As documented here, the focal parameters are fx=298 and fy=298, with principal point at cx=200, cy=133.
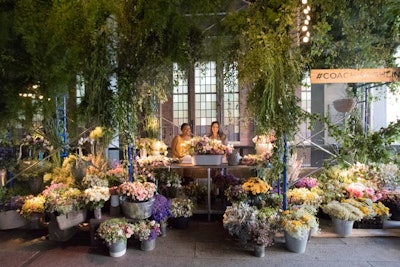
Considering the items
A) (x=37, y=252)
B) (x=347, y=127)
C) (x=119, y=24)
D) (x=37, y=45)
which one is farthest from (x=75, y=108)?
(x=347, y=127)

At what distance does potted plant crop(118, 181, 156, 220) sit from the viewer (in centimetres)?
310

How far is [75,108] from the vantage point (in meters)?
2.97

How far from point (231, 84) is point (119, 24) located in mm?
1243

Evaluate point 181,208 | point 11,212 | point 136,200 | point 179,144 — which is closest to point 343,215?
point 181,208

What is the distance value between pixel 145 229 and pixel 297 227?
1.52m

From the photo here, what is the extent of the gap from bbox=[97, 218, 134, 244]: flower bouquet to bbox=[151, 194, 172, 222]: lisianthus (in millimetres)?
342

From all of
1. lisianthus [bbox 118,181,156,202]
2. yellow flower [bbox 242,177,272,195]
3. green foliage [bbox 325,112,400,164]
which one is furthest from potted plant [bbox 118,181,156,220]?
green foliage [bbox 325,112,400,164]

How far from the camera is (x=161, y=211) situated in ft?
10.9

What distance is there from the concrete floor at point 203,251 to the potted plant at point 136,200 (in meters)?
0.38

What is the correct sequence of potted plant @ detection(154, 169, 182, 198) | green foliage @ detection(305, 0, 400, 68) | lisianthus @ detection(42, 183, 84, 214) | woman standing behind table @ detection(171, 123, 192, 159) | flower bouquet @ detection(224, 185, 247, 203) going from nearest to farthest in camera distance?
1. green foliage @ detection(305, 0, 400, 68)
2. lisianthus @ detection(42, 183, 84, 214)
3. flower bouquet @ detection(224, 185, 247, 203)
4. potted plant @ detection(154, 169, 182, 198)
5. woman standing behind table @ detection(171, 123, 192, 159)

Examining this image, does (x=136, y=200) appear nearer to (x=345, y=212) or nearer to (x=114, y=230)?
(x=114, y=230)

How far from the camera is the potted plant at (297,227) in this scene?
2.95 metres

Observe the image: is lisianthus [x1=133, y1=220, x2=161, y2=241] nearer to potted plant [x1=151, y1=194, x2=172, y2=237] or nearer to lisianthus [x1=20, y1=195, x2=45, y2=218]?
potted plant [x1=151, y1=194, x2=172, y2=237]

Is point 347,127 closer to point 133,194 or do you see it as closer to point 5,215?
point 133,194
